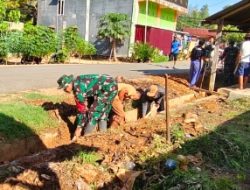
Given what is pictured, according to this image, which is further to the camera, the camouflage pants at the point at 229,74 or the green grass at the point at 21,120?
the camouflage pants at the point at 229,74

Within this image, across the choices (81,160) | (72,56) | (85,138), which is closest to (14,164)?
(81,160)

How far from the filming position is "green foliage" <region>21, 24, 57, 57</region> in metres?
18.0

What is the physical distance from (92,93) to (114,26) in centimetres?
1884

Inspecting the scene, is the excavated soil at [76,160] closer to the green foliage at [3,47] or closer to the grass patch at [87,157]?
the grass patch at [87,157]

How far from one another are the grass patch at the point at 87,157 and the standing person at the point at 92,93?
122 cm

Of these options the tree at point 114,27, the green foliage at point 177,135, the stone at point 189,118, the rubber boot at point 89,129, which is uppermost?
the tree at point 114,27

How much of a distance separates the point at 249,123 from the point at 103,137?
10.2 ft

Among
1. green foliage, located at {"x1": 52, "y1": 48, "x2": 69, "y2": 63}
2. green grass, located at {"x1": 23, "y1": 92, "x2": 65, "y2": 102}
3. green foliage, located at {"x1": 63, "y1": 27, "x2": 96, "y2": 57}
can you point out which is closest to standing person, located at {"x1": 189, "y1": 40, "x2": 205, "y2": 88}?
green grass, located at {"x1": 23, "y1": 92, "x2": 65, "y2": 102}

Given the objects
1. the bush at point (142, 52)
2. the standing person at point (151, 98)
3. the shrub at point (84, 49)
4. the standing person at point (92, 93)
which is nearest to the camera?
the standing person at point (92, 93)

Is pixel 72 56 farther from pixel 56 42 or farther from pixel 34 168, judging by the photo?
pixel 34 168

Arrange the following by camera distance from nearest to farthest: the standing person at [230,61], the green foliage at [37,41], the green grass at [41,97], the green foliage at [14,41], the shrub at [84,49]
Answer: the green grass at [41,97], the standing person at [230,61], the green foliage at [14,41], the green foliage at [37,41], the shrub at [84,49]

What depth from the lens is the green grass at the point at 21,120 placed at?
22.7 ft

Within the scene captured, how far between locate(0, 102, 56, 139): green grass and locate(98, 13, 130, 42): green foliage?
17.4 meters

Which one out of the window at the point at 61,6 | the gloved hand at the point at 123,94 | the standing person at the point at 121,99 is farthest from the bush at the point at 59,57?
the gloved hand at the point at 123,94
